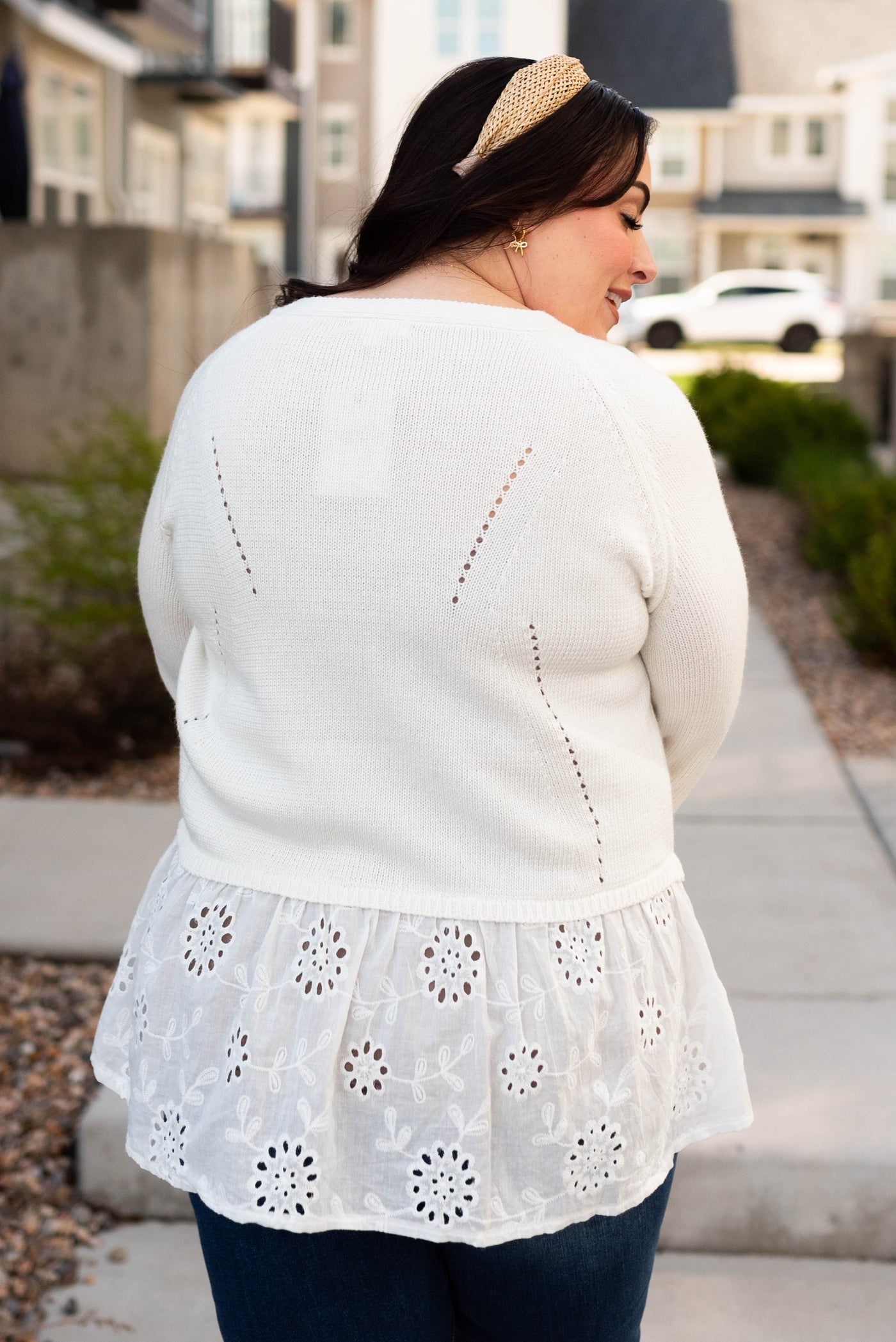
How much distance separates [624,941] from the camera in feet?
4.65

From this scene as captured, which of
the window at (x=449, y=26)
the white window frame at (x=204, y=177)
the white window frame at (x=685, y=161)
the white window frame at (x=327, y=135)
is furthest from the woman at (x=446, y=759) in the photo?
the white window frame at (x=685, y=161)

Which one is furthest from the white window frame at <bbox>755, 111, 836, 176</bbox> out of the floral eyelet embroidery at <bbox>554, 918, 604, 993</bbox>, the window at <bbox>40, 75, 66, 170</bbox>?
the floral eyelet embroidery at <bbox>554, 918, 604, 993</bbox>

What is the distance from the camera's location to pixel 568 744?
1.37m

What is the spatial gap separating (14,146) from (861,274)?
103ft

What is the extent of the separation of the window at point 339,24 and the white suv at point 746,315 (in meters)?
10.1

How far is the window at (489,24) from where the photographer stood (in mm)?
32781

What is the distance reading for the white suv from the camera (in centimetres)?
3095

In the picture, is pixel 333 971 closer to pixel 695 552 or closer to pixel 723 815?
pixel 695 552

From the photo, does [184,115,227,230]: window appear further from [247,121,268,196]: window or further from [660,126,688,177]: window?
[660,126,688,177]: window

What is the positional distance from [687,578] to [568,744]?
0.19 metres

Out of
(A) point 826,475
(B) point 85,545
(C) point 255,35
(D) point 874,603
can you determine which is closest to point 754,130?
(C) point 255,35

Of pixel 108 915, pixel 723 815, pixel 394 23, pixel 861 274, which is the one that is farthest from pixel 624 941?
pixel 861 274

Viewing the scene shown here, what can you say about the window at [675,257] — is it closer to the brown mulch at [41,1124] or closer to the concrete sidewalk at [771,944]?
the concrete sidewalk at [771,944]

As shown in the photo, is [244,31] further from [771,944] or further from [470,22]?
[771,944]
